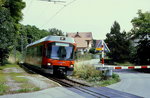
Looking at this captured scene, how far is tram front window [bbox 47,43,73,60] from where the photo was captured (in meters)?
19.6

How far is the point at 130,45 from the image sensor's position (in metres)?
49.8

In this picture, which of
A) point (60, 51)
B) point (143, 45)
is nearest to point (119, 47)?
point (143, 45)

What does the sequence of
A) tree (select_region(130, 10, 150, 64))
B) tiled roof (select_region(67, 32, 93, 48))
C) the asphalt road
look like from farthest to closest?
tiled roof (select_region(67, 32, 93, 48)), tree (select_region(130, 10, 150, 64)), the asphalt road

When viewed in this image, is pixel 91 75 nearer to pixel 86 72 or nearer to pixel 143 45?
pixel 86 72

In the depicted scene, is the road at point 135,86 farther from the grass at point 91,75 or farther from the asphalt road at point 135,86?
the grass at point 91,75

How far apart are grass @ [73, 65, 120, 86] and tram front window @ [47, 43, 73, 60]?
1.30 m

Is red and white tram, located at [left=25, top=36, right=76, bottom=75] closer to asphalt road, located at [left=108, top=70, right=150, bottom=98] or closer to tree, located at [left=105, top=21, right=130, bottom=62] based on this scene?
asphalt road, located at [left=108, top=70, right=150, bottom=98]

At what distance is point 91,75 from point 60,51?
3.25 metres

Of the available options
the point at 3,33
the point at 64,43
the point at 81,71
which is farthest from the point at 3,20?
the point at 81,71

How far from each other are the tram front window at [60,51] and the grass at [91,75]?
1304mm

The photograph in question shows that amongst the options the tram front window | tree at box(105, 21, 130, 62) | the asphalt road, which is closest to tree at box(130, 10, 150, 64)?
the tram front window

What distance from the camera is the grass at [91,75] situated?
16030 millimetres

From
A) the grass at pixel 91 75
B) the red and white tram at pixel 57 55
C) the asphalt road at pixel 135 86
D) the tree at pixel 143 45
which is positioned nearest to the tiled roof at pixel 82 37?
the tree at pixel 143 45

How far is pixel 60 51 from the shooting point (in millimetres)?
19828
